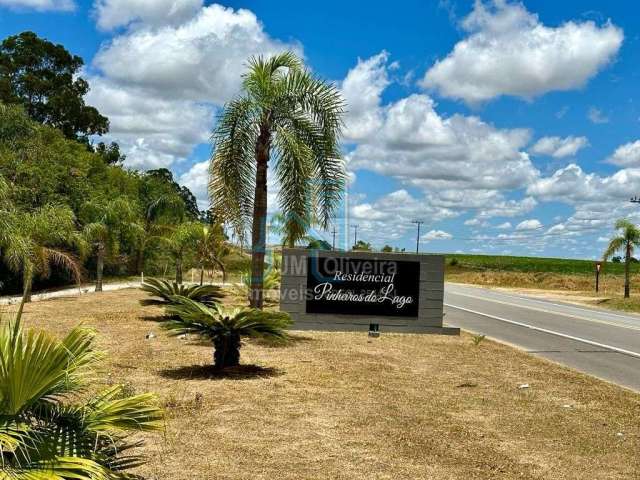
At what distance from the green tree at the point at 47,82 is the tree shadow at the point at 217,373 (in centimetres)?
4701

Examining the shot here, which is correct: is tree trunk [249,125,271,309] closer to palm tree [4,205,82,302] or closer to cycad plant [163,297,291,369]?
cycad plant [163,297,291,369]

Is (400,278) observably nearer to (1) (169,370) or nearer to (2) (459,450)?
(1) (169,370)

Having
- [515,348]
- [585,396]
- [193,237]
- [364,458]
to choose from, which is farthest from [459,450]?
[193,237]

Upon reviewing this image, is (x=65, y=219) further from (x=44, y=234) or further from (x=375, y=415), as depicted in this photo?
(x=375, y=415)

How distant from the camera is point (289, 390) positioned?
8461mm

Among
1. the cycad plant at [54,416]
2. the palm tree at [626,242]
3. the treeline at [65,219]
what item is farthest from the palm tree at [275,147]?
the palm tree at [626,242]

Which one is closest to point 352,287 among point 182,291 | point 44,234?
point 182,291

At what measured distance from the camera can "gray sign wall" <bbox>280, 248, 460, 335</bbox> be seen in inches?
630

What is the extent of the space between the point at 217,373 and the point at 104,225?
60.8ft

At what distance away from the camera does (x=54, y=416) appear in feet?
13.1

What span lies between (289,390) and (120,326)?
769cm

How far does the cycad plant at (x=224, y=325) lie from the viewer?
9.52 metres

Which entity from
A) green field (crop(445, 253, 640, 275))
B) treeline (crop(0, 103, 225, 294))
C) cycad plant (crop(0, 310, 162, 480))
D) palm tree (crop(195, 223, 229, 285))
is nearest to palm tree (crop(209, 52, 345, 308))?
treeline (crop(0, 103, 225, 294))

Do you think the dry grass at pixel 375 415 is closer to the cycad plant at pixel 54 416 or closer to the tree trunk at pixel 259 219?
the cycad plant at pixel 54 416
